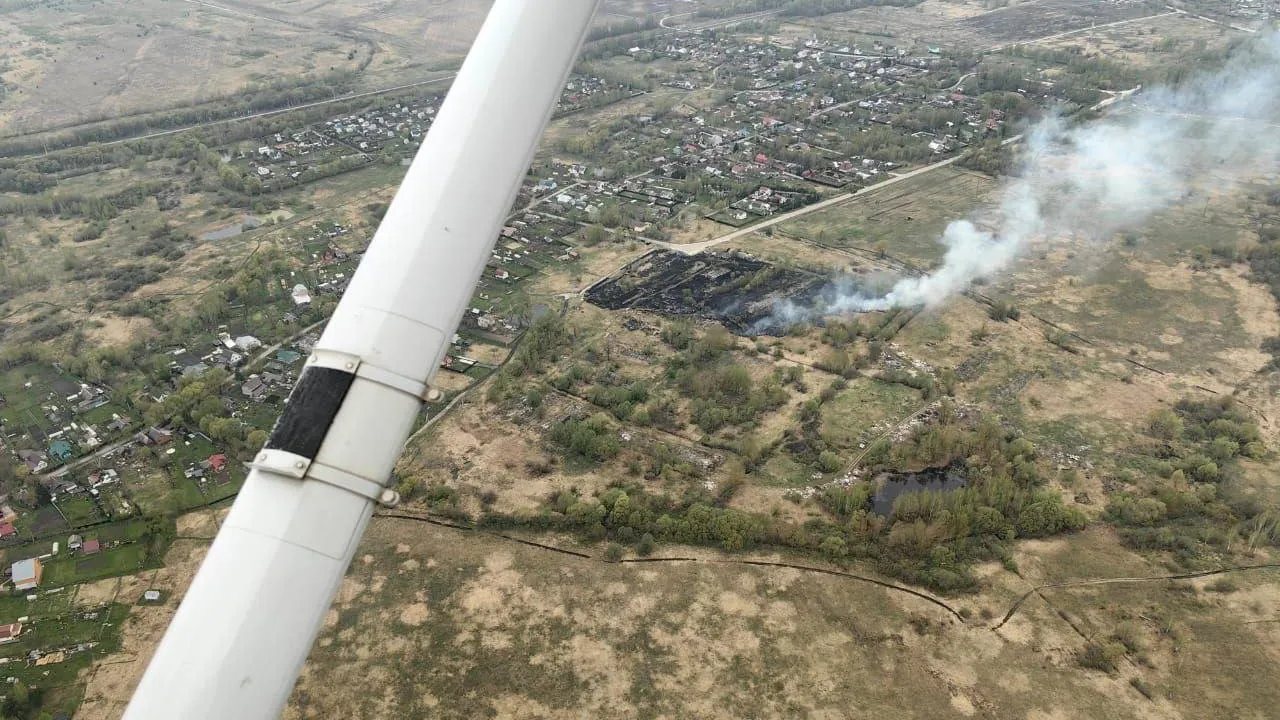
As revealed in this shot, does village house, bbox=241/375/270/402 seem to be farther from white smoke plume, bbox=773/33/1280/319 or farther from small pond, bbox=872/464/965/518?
small pond, bbox=872/464/965/518

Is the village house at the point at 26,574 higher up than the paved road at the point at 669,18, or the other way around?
the paved road at the point at 669,18

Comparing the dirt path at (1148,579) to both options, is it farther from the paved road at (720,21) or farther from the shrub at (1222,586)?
the paved road at (720,21)

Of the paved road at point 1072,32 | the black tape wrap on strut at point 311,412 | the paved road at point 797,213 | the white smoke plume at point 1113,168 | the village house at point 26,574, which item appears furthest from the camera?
the paved road at point 1072,32

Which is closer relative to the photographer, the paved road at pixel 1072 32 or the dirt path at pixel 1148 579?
the dirt path at pixel 1148 579

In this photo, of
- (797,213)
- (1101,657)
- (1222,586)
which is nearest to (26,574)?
(1101,657)

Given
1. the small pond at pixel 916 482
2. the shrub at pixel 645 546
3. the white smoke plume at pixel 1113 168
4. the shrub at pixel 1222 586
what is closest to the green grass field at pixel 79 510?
the shrub at pixel 645 546

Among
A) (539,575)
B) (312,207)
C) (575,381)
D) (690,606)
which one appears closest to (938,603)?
(690,606)
